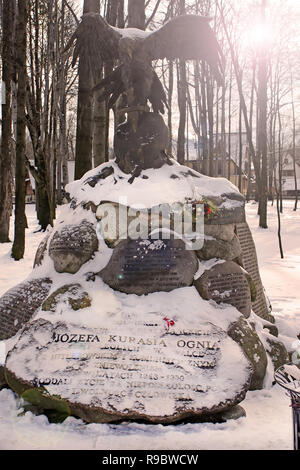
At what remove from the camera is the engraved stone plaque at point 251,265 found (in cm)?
426

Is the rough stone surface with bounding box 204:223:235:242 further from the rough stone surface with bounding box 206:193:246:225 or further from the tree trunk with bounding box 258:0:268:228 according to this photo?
the tree trunk with bounding box 258:0:268:228

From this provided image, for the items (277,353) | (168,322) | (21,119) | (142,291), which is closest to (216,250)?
(142,291)

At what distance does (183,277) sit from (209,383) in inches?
37.7

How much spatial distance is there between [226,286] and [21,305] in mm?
1906

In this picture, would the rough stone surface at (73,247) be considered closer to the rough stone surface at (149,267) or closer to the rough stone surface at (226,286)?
the rough stone surface at (149,267)

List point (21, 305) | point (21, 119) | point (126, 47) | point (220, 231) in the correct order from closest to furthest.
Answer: point (21, 305) < point (220, 231) < point (126, 47) < point (21, 119)

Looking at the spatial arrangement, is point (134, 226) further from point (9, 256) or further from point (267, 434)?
point (9, 256)

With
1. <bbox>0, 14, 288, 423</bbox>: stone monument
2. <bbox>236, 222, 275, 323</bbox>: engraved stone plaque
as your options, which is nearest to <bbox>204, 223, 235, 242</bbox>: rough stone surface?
<bbox>0, 14, 288, 423</bbox>: stone monument

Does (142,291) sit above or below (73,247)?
below

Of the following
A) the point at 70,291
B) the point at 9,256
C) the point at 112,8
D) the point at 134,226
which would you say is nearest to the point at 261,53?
the point at 112,8

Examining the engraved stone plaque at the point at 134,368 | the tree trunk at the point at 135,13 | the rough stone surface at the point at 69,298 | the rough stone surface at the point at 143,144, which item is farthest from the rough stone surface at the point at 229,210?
the tree trunk at the point at 135,13

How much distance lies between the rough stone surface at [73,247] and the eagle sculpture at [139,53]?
1.00m

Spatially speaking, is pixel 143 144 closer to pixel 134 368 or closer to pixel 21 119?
pixel 134 368

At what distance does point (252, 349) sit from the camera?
2.95 meters
